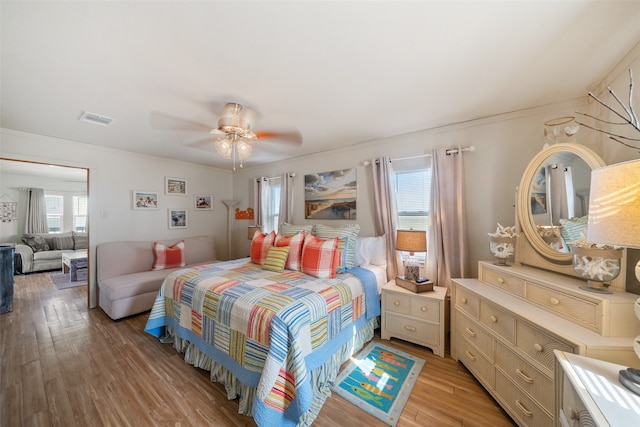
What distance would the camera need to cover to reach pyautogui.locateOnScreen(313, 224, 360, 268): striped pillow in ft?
8.69

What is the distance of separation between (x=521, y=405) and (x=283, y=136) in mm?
3122

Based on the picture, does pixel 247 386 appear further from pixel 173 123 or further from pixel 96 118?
pixel 96 118

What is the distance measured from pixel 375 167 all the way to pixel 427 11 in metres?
1.89

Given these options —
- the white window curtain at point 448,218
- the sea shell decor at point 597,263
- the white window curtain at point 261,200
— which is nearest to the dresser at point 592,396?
the sea shell decor at point 597,263

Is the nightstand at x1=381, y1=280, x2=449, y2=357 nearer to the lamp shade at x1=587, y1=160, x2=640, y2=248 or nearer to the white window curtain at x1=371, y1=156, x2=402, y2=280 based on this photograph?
the white window curtain at x1=371, y1=156, x2=402, y2=280

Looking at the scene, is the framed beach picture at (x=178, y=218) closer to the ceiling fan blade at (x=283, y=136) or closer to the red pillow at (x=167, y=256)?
the red pillow at (x=167, y=256)

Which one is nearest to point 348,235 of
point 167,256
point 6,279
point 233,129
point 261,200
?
point 233,129

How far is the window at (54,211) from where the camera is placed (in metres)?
6.04

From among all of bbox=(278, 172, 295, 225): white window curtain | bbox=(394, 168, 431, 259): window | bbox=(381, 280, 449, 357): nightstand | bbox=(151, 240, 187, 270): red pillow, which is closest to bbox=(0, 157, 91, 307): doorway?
bbox=(151, 240, 187, 270): red pillow

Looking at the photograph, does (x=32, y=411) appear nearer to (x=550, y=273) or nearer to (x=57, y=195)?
(x=550, y=273)

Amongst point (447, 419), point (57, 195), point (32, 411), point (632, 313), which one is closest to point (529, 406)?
point (447, 419)

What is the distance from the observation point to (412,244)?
7.61 feet

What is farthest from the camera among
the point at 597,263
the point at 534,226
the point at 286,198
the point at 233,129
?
the point at 286,198

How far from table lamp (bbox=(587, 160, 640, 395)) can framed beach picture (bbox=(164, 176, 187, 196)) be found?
495 cm
